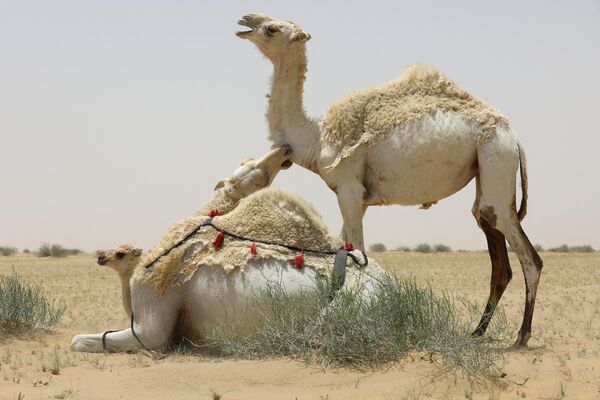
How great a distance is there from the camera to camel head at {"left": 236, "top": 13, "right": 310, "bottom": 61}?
32.2ft

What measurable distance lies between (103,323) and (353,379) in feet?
20.5

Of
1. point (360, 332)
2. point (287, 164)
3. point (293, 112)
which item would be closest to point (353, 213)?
point (287, 164)

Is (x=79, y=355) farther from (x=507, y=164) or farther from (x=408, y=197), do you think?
(x=507, y=164)

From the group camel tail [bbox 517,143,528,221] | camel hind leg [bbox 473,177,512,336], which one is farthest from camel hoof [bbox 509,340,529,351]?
camel tail [bbox 517,143,528,221]

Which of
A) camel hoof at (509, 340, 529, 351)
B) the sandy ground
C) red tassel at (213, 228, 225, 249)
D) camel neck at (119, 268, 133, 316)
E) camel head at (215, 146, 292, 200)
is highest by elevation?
camel head at (215, 146, 292, 200)

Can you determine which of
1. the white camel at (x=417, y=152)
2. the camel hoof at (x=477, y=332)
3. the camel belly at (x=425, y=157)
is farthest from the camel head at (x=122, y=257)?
the camel hoof at (x=477, y=332)

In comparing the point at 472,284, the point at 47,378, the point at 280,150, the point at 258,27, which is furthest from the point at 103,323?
the point at 472,284

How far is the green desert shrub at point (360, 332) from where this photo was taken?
6457 mm

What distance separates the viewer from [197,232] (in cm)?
774

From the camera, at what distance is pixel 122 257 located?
8.53 meters

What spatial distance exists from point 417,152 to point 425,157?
0.10 meters

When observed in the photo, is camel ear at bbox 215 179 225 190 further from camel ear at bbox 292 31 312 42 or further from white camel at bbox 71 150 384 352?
camel ear at bbox 292 31 312 42

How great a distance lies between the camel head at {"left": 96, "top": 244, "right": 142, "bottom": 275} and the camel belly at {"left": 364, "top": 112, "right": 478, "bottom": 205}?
2.56 meters

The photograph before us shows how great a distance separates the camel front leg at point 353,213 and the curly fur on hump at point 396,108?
344 millimetres
